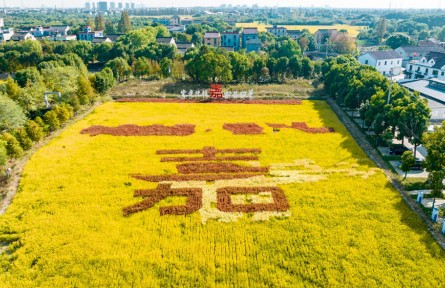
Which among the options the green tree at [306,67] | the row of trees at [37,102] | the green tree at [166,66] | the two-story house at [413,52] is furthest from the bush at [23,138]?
the two-story house at [413,52]

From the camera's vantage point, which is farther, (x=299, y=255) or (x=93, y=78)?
(x=93, y=78)

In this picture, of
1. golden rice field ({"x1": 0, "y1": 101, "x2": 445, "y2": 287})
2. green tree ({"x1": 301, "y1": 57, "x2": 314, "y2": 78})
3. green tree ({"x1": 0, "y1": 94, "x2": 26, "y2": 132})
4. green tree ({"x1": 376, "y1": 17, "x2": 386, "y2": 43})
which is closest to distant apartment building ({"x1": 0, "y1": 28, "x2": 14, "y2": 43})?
green tree ({"x1": 0, "y1": 94, "x2": 26, "y2": 132})

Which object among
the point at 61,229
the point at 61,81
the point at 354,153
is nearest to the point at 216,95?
the point at 61,81

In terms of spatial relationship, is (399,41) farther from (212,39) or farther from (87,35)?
(87,35)

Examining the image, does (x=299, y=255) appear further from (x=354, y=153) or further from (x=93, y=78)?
(x=93, y=78)

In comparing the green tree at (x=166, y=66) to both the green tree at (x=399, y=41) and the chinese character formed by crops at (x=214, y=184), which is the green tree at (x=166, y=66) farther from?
the green tree at (x=399, y=41)

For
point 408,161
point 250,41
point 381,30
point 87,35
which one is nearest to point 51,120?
point 408,161
